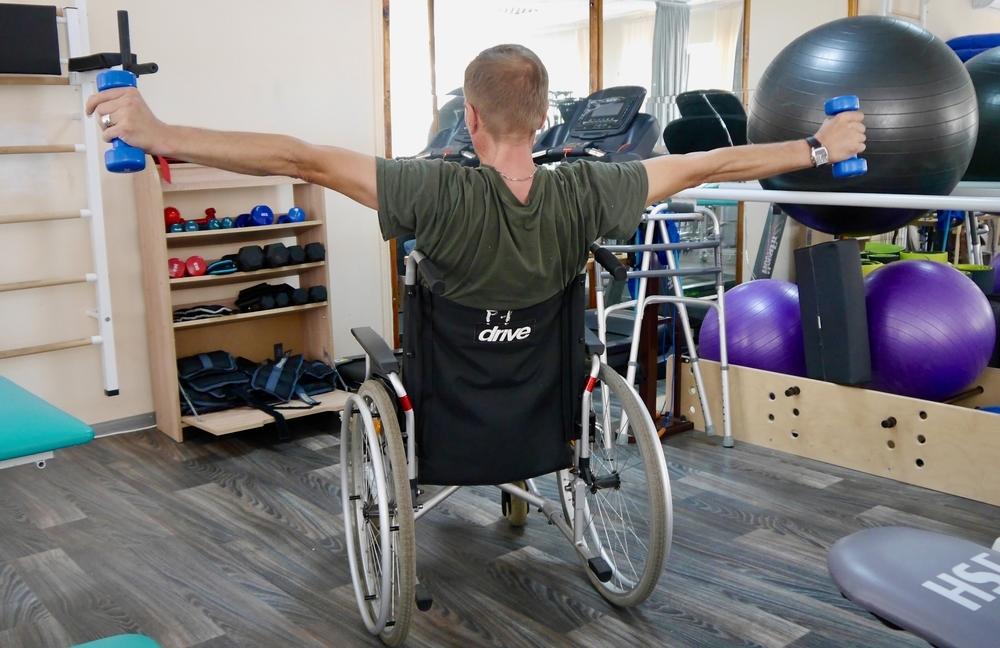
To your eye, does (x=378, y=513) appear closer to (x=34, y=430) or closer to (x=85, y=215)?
(x=34, y=430)

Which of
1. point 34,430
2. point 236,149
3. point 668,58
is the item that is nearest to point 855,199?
point 236,149

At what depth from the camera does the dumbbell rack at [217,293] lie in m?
3.70

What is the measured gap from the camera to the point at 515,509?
2.79 m

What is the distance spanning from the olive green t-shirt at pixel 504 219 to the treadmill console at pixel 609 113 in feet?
8.17

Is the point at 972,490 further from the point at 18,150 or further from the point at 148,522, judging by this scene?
the point at 18,150

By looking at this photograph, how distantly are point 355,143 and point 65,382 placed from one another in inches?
69.3

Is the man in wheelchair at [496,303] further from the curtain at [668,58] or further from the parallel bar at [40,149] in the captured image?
the curtain at [668,58]

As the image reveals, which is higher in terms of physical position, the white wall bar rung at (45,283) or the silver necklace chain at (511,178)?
the silver necklace chain at (511,178)

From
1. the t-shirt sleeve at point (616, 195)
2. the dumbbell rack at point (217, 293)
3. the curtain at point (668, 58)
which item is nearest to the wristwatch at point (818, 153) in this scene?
the t-shirt sleeve at point (616, 195)

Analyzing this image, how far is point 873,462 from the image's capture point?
320 cm

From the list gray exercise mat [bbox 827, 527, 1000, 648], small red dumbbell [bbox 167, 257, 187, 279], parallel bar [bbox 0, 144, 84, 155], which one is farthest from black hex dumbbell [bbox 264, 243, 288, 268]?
gray exercise mat [bbox 827, 527, 1000, 648]

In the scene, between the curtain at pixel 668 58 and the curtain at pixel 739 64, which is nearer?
the curtain at pixel 668 58

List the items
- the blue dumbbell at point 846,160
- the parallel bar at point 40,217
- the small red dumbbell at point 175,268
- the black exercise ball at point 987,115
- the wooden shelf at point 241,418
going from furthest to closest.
Result: the small red dumbbell at point 175,268, the wooden shelf at point 241,418, the parallel bar at point 40,217, the black exercise ball at point 987,115, the blue dumbbell at point 846,160

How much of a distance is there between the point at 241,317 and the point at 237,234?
1.28 feet
